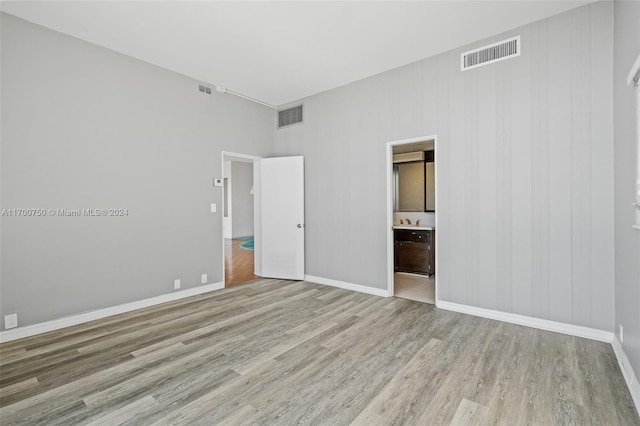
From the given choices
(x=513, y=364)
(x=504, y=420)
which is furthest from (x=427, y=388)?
(x=513, y=364)

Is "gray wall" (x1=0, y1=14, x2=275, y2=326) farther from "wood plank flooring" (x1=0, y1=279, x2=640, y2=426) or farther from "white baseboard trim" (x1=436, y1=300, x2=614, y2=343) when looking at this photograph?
"white baseboard trim" (x1=436, y1=300, x2=614, y2=343)

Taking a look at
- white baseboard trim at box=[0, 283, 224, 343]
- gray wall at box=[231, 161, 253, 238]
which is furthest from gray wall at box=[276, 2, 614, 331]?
gray wall at box=[231, 161, 253, 238]

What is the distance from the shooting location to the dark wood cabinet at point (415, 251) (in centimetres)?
547

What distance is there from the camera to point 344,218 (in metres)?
4.75

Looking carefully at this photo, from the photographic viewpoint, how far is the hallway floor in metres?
5.30

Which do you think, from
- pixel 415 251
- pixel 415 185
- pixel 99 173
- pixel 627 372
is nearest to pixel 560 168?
pixel 627 372

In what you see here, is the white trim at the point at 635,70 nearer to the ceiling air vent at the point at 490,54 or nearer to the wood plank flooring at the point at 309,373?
the ceiling air vent at the point at 490,54

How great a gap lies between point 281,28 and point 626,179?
343 cm

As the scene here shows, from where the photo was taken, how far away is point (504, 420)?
177 cm

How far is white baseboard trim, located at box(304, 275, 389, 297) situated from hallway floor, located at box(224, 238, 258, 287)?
1166mm

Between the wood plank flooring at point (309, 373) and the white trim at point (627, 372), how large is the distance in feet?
0.18

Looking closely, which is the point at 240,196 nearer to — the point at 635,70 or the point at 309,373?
the point at 309,373

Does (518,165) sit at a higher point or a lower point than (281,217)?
higher

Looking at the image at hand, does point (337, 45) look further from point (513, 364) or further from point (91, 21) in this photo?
point (513, 364)
